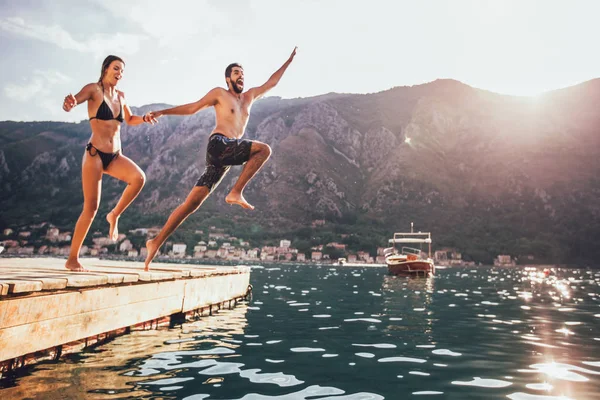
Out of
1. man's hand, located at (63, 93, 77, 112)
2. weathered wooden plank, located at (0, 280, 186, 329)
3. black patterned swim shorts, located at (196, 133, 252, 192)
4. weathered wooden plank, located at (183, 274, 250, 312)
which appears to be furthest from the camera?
weathered wooden plank, located at (183, 274, 250, 312)

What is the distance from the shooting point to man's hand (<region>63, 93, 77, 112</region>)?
5.51 metres

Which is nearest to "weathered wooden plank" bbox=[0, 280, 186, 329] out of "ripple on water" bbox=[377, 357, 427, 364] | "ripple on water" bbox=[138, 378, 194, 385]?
"ripple on water" bbox=[138, 378, 194, 385]

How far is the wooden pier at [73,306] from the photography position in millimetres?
4183

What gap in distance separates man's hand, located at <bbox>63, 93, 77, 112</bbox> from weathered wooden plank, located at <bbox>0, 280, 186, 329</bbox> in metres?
2.62

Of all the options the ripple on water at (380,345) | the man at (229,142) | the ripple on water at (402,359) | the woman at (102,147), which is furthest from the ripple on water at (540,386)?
the woman at (102,147)

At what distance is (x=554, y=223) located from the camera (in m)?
159

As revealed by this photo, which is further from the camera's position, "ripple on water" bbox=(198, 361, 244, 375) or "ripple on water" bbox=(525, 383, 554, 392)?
"ripple on water" bbox=(198, 361, 244, 375)

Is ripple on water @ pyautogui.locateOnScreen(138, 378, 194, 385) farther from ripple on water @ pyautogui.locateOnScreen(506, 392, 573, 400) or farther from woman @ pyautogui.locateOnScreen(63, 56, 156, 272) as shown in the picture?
ripple on water @ pyautogui.locateOnScreen(506, 392, 573, 400)

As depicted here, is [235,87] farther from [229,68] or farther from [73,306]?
[73,306]

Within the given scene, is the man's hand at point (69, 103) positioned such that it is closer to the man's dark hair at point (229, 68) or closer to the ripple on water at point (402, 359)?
the man's dark hair at point (229, 68)

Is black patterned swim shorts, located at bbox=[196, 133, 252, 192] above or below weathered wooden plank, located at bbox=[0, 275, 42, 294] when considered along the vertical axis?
above

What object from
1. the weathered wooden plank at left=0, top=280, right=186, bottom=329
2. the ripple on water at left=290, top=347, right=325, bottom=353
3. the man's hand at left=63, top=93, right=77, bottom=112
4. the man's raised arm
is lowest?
the ripple on water at left=290, top=347, right=325, bottom=353

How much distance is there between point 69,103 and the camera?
5531mm

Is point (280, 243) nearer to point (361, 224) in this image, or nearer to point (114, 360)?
point (361, 224)
